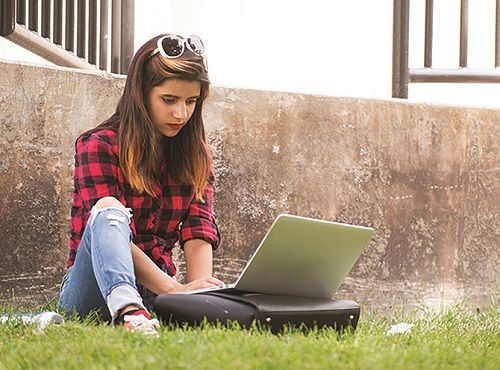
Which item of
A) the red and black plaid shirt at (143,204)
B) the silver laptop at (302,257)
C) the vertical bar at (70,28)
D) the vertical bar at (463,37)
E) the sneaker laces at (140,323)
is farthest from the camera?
the vertical bar at (463,37)

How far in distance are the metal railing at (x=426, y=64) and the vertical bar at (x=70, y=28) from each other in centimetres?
180

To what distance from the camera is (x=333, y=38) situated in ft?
38.4

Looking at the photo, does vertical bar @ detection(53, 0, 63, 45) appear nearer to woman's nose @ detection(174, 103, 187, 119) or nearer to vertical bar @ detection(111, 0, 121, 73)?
vertical bar @ detection(111, 0, 121, 73)

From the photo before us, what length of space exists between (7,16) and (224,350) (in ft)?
9.30

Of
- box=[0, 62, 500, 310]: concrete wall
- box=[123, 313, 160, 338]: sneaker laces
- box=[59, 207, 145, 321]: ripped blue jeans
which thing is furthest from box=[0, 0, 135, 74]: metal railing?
A: box=[123, 313, 160, 338]: sneaker laces

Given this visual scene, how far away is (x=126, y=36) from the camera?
7051 millimetres

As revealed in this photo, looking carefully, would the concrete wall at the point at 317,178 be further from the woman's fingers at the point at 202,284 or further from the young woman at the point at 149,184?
the woman's fingers at the point at 202,284

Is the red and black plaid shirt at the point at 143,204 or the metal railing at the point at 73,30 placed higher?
the metal railing at the point at 73,30

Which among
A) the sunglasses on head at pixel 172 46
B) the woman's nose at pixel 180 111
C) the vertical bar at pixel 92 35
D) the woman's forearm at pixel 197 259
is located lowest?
the woman's forearm at pixel 197 259

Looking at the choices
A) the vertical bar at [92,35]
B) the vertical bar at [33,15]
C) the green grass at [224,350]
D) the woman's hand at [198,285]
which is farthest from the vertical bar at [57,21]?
the green grass at [224,350]

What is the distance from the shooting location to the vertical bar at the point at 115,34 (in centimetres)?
698

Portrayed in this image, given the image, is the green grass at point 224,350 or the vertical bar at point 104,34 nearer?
the green grass at point 224,350

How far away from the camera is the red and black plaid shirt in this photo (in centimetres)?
541

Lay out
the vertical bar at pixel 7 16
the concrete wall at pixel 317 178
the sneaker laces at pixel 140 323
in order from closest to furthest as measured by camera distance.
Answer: the sneaker laces at pixel 140 323 → the concrete wall at pixel 317 178 → the vertical bar at pixel 7 16
